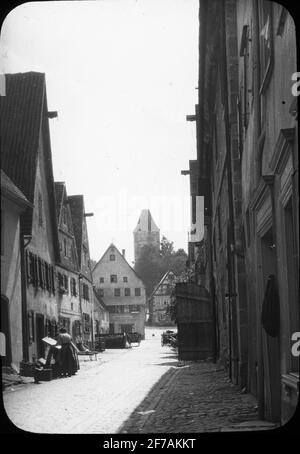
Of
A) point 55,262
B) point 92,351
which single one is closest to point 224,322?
point 92,351

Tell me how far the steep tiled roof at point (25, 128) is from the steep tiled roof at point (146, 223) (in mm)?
758

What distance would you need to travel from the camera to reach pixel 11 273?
520cm

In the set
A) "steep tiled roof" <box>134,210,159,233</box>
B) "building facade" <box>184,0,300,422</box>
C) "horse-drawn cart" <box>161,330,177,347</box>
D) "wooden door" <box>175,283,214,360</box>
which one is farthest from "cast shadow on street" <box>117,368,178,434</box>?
"horse-drawn cart" <box>161,330,177,347</box>

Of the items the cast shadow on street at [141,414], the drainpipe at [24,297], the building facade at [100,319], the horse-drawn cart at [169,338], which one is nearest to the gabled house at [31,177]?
the drainpipe at [24,297]

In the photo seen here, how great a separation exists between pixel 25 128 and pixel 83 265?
1.32 meters

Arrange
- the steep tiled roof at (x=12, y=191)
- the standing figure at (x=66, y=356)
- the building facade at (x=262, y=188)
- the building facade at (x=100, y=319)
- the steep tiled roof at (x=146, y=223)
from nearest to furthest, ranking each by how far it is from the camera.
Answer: the steep tiled roof at (x=12, y=191)
the building facade at (x=262, y=188)
the steep tiled roof at (x=146, y=223)
the standing figure at (x=66, y=356)
the building facade at (x=100, y=319)

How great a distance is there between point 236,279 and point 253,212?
320 cm

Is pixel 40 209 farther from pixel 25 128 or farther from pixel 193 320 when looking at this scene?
pixel 193 320

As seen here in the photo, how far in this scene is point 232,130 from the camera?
34.8ft

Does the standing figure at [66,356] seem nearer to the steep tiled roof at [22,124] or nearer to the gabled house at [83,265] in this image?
the gabled house at [83,265]

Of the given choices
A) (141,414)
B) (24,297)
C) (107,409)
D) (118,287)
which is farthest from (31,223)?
(118,287)

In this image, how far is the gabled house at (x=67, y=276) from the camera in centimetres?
623

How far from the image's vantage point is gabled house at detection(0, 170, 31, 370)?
5.08 m
